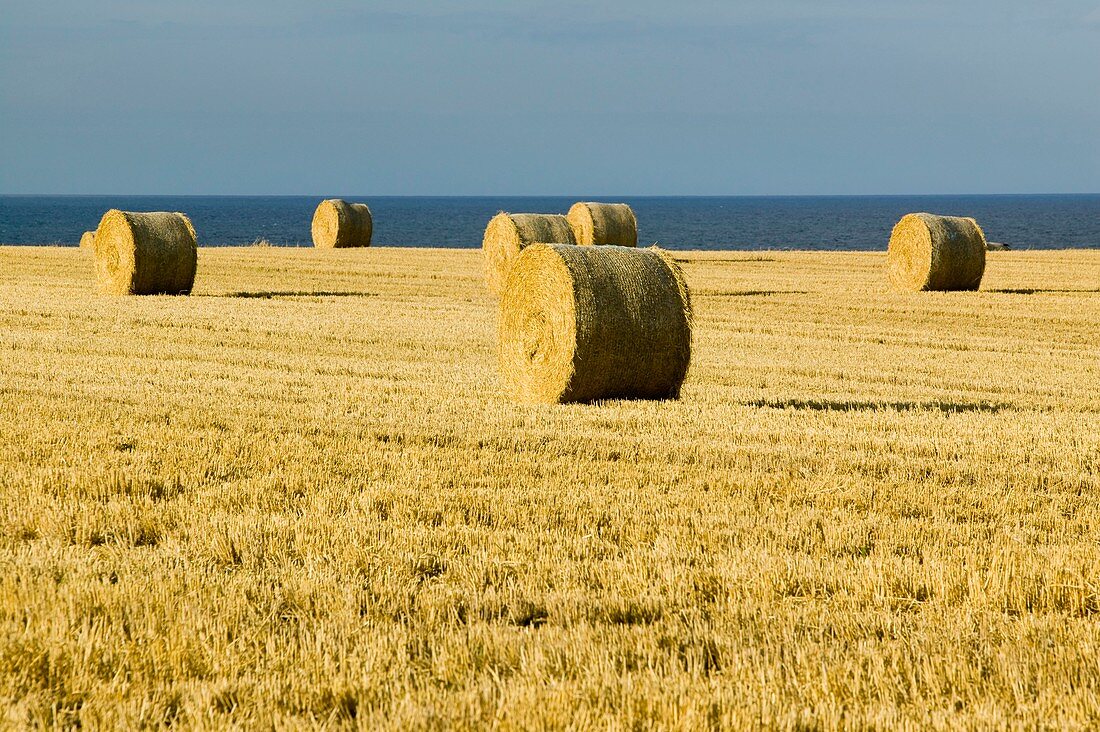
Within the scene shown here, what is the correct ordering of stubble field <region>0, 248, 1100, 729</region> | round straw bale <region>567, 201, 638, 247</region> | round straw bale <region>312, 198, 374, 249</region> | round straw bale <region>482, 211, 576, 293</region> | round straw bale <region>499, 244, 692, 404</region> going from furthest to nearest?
round straw bale <region>312, 198, 374, 249</region>, round straw bale <region>567, 201, 638, 247</region>, round straw bale <region>482, 211, 576, 293</region>, round straw bale <region>499, 244, 692, 404</region>, stubble field <region>0, 248, 1100, 729</region>

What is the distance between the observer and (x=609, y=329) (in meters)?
12.6

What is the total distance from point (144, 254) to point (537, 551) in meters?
19.2

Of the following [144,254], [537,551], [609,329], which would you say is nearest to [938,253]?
[144,254]

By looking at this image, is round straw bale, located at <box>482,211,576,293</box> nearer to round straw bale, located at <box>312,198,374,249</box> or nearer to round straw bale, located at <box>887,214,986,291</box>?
round straw bale, located at <box>887,214,986,291</box>

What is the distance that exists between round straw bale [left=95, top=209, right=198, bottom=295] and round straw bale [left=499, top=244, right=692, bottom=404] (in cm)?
1297

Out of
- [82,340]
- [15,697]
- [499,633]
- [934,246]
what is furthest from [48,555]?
[934,246]

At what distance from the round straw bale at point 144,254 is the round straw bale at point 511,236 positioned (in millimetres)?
6803

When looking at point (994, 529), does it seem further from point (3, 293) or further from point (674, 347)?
point (3, 293)

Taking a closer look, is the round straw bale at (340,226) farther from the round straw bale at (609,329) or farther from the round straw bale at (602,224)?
the round straw bale at (609,329)

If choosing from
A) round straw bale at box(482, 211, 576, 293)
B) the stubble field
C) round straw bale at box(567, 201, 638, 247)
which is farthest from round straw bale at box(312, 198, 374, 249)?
the stubble field

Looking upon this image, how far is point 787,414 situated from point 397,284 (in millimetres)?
20189

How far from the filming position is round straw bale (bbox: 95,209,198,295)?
2389 cm

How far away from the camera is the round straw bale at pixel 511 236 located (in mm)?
28609

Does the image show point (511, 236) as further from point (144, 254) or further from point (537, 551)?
point (537, 551)
